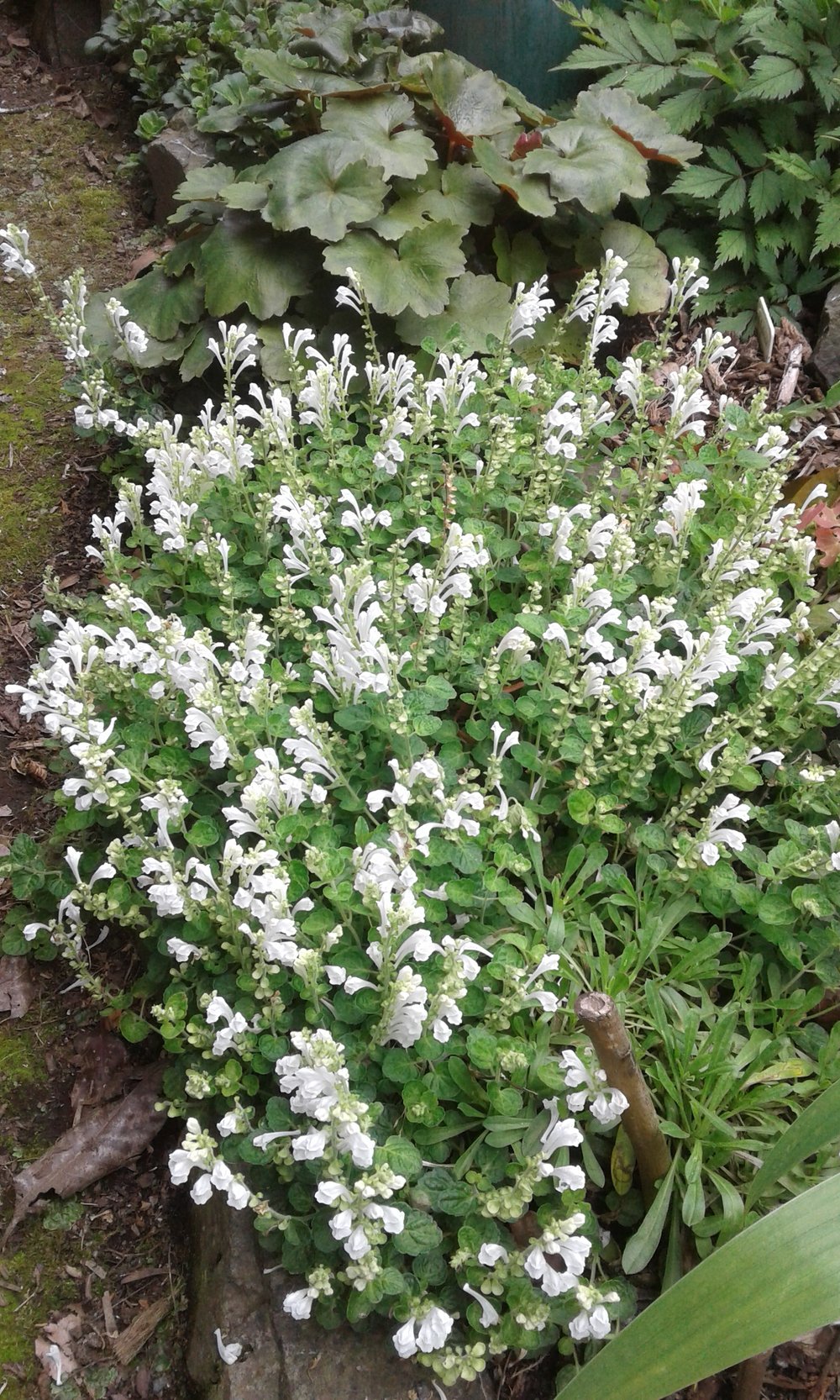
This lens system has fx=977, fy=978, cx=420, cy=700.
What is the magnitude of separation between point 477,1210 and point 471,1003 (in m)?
0.39

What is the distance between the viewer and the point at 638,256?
13.6ft

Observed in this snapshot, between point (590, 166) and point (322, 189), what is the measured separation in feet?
3.57

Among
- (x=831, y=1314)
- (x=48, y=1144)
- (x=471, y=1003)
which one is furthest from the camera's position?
(x=48, y=1144)

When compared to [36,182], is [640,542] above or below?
above

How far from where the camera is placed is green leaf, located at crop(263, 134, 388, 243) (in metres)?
3.51

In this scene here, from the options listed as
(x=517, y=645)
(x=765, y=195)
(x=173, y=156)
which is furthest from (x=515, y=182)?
(x=517, y=645)

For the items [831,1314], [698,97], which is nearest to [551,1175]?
[831,1314]

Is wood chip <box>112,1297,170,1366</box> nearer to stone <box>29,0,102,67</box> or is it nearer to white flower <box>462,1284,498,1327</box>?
white flower <box>462,1284,498,1327</box>

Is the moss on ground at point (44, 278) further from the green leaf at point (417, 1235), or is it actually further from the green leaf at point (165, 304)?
the green leaf at point (417, 1235)

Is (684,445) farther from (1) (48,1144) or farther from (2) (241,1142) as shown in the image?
(1) (48,1144)

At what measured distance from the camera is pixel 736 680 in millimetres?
2779

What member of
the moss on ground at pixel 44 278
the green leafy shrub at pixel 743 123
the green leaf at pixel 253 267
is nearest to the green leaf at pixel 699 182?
the green leafy shrub at pixel 743 123

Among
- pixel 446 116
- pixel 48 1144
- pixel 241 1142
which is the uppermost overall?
pixel 446 116

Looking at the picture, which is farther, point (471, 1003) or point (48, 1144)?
point (48, 1144)
